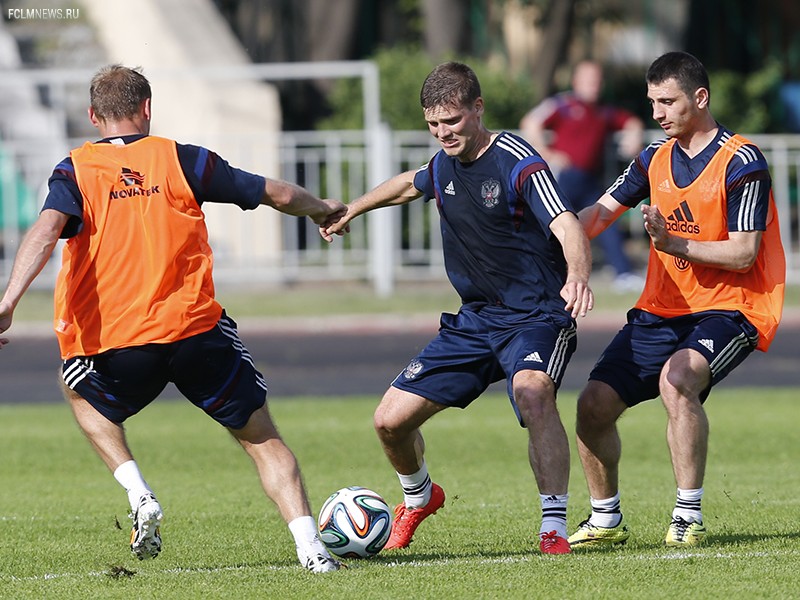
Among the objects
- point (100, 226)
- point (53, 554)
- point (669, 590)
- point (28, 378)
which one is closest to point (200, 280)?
point (100, 226)

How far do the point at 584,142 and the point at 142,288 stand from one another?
1241 centimetres

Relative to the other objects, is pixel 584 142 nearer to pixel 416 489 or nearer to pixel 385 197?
pixel 385 197

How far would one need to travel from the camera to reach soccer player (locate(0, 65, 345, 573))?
6.21 meters

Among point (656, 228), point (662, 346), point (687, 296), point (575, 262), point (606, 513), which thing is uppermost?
point (656, 228)

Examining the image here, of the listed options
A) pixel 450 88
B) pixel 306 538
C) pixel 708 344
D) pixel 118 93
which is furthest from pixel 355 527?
pixel 118 93

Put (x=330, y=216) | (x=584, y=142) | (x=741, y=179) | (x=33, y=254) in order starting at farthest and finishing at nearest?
1. (x=584, y=142)
2. (x=330, y=216)
3. (x=741, y=179)
4. (x=33, y=254)

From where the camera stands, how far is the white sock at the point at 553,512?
21.4 feet

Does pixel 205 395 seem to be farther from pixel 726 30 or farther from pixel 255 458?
pixel 726 30

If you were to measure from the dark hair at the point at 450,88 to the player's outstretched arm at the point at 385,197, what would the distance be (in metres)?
0.60

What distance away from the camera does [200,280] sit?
20.7ft

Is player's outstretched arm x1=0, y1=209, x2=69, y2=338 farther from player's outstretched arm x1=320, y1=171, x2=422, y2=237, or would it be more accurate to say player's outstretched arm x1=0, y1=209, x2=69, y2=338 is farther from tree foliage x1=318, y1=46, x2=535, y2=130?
tree foliage x1=318, y1=46, x2=535, y2=130

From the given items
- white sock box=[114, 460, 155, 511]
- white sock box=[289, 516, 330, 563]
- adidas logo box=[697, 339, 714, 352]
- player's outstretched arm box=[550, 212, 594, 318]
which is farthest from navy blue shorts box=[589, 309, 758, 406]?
white sock box=[114, 460, 155, 511]

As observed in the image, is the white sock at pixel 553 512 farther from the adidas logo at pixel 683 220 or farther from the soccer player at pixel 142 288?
the adidas logo at pixel 683 220

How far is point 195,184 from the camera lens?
20.5 feet
